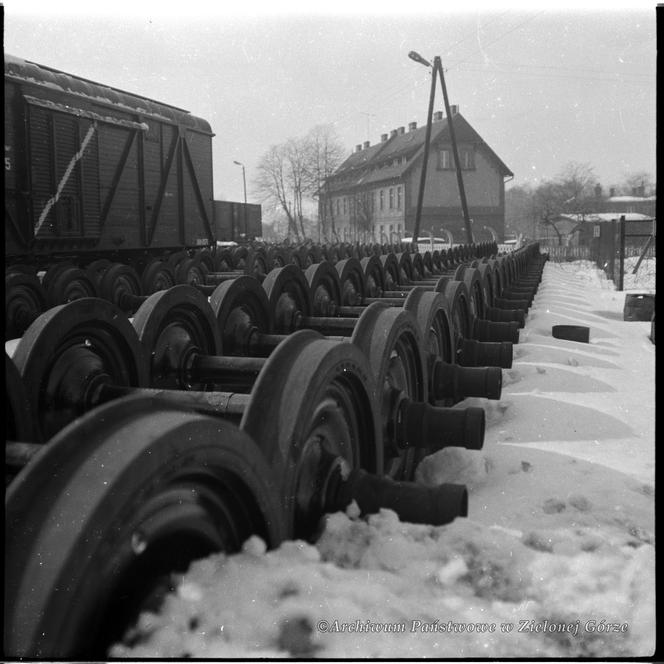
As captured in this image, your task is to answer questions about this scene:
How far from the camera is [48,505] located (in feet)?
3.89

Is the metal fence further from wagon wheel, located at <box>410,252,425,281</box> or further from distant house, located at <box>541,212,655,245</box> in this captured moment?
wagon wheel, located at <box>410,252,425,281</box>

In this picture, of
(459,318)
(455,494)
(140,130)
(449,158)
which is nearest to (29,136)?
(140,130)

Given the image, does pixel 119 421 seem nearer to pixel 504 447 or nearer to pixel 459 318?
pixel 504 447

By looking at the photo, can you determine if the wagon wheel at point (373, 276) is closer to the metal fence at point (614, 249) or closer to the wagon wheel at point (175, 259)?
the wagon wheel at point (175, 259)

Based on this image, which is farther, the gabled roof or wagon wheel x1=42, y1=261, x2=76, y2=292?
the gabled roof

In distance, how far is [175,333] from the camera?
11.6ft

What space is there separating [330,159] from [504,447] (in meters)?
5.62

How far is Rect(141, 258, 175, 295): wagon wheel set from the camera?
838 centimetres

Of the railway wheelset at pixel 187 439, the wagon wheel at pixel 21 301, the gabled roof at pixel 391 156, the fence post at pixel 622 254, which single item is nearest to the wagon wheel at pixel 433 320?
the railway wheelset at pixel 187 439

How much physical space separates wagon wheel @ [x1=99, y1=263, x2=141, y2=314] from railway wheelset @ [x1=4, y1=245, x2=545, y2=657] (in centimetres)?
354

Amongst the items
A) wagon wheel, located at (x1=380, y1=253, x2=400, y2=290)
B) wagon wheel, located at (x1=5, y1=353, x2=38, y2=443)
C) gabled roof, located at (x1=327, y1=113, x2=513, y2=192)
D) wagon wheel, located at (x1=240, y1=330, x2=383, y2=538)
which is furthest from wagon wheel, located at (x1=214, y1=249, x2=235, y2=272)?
gabled roof, located at (x1=327, y1=113, x2=513, y2=192)

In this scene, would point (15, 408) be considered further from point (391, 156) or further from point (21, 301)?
point (391, 156)

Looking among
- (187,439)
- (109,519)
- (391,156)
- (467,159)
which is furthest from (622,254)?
(467,159)

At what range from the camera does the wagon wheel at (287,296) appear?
4641 millimetres
